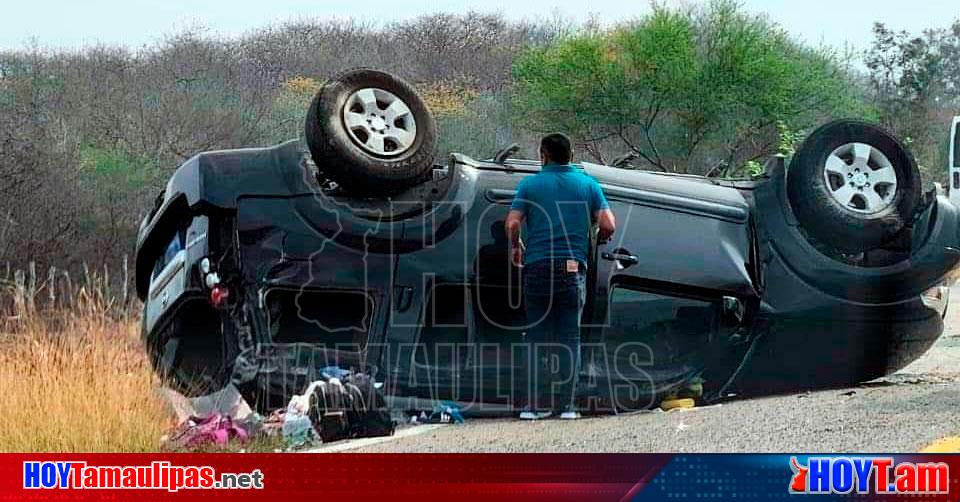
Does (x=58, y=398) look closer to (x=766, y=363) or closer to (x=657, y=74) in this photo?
(x=766, y=363)

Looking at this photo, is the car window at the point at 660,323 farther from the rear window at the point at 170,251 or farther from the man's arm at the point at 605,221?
the rear window at the point at 170,251

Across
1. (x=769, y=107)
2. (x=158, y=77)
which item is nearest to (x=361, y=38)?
(x=158, y=77)

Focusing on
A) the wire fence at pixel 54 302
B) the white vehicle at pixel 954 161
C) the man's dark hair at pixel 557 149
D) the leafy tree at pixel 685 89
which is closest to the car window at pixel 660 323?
the man's dark hair at pixel 557 149

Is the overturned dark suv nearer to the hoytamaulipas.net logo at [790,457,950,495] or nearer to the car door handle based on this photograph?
the car door handle

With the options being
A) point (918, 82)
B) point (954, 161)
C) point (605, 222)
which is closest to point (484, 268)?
point (605, 222)

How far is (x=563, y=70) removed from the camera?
2044 cm

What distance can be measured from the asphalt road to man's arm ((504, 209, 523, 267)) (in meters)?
0.63

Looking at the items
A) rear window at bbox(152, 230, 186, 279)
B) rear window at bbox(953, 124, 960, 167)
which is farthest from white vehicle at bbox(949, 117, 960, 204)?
rear window at bbox(152, 230, 186, 279)

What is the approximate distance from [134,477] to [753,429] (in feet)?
6.37

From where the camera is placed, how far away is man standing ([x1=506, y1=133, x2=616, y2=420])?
201 inches

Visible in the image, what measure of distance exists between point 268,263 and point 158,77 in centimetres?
503

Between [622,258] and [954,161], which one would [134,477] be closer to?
[622,258]

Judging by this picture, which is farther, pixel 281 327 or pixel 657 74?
pixel 657 74

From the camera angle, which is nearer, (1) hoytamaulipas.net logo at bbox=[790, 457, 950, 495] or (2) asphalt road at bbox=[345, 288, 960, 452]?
(1) hoytamaulipas.net logo at bbox=[790, 457, 950, 495]
